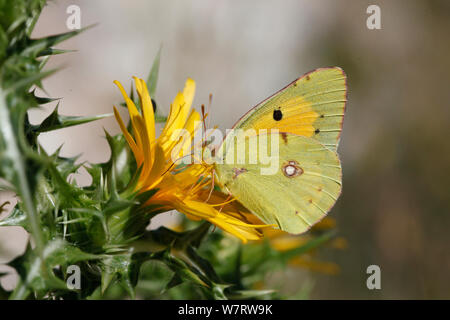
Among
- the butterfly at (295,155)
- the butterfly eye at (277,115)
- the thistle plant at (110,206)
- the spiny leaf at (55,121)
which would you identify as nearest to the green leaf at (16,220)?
the thistle plant at (110,206)

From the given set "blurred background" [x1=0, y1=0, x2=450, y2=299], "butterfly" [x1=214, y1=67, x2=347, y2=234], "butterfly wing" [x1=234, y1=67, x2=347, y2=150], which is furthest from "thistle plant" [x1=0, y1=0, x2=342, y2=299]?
"blurred background" [x1=0, y1=0, x2=450, y2=299]

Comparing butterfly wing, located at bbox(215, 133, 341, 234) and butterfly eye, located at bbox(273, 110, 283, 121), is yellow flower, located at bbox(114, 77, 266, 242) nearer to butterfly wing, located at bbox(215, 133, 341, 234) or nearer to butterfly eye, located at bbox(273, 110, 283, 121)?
butterfly wing, located at bbox(215, 133, 341, 234)

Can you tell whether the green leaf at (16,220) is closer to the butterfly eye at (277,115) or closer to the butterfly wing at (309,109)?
the butterfly wing at (309,109)

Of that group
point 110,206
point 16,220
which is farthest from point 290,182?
point 16,220

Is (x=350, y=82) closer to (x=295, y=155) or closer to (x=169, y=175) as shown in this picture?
(x=295, y=155)
